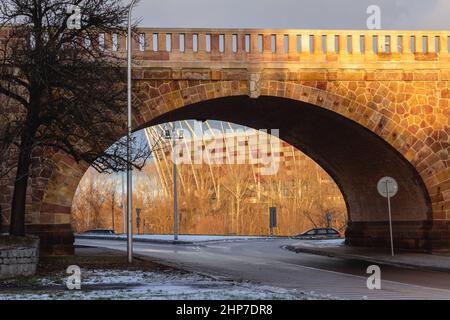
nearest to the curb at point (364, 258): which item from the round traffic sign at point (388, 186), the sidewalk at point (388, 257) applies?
the sidewalk at point (388, 257)

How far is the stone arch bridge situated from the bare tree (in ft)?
10.4

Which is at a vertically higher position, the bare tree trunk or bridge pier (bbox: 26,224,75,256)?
the bare tree trunk

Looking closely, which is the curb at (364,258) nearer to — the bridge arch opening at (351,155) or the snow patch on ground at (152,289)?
the bridge arch opening at (351,155)

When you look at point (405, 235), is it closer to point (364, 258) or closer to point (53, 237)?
point (364, 258)

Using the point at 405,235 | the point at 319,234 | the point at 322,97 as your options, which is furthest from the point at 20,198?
the point at 319,234

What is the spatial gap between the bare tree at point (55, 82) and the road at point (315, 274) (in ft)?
15.7

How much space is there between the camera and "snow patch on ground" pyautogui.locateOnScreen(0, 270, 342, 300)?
13.5 m

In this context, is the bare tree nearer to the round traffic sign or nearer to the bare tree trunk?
the bare tree trunk

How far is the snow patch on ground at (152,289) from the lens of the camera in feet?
44.3

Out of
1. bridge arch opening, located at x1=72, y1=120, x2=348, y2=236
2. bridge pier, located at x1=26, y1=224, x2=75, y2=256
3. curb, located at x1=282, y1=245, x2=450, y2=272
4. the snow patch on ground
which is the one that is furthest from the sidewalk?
bridge arch opening, located at x1=72, y1=120, x2=348, y2=236

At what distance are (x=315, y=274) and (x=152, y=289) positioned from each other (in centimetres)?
706

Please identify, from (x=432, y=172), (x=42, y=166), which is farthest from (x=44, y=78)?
(x=432, y=172)

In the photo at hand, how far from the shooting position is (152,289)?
1532 centimetres
